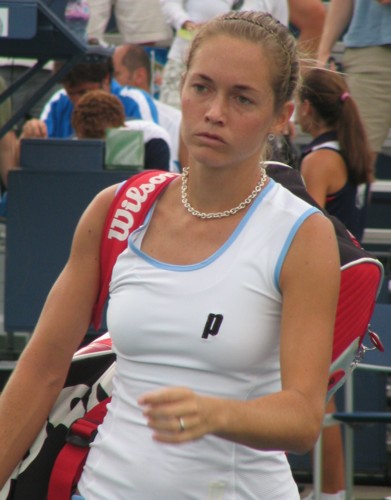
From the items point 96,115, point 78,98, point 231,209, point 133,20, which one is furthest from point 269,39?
point 133,20

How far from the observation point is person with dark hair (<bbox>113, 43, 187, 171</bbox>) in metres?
6.90

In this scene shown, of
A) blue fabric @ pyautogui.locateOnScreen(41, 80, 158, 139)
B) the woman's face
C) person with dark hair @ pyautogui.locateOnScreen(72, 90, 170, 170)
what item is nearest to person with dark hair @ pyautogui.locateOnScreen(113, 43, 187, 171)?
blue fabric @ pyautogui.locateOnScreen(41, 80, 158, 139)

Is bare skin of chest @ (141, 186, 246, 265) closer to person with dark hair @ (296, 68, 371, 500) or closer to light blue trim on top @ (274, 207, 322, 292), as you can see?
light blue trim on top @ (274, 207, 322, 292)

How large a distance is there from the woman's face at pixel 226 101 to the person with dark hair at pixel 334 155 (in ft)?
10.4

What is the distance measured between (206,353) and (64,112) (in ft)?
16.5

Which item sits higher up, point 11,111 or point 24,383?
point 24,383

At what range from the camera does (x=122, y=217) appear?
6.38 feet

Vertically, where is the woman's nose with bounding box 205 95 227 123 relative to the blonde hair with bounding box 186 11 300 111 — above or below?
below

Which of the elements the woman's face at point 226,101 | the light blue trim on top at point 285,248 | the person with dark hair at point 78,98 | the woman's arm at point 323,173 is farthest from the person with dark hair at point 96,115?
the light blue trim on top at point 285,248

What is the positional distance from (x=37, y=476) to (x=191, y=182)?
0.59 m

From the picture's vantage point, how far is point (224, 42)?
1840 mm

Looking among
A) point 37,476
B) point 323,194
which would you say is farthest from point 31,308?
point 37,476

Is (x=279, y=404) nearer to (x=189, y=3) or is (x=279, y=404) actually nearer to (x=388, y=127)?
(x=388, y=127)

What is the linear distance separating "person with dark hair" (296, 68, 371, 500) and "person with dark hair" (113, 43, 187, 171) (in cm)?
178
